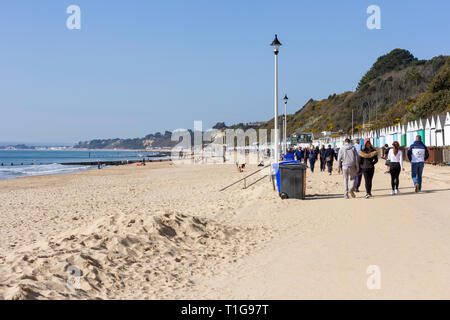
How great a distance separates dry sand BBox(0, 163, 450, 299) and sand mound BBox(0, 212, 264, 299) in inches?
0.6

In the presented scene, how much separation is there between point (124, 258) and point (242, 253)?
73.0 inches

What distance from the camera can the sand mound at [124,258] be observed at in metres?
4.99

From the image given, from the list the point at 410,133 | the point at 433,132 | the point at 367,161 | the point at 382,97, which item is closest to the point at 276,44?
the point at 367,161

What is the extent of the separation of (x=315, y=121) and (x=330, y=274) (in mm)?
151514

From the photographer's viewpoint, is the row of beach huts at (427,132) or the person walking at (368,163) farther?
the row of beach huts at (427,132)

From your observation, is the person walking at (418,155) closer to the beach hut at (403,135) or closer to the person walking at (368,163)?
the person walking at (368,163)

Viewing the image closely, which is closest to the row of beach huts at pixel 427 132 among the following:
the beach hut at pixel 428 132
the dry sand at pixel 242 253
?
the beach hut at pixel 428 132

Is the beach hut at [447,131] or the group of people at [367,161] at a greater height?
the beach hut at [447,131]

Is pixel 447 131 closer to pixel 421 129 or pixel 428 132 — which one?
pixel 428 132

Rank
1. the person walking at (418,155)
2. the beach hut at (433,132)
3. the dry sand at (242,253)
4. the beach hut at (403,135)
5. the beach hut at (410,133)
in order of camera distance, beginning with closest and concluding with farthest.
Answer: the dry sand at (242,253) < the person walking at (418,155) < the beach hut at (433,132) < the beach hut at (410,133) < the beach hut at (403,135)

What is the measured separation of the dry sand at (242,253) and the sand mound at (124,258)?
2cm
